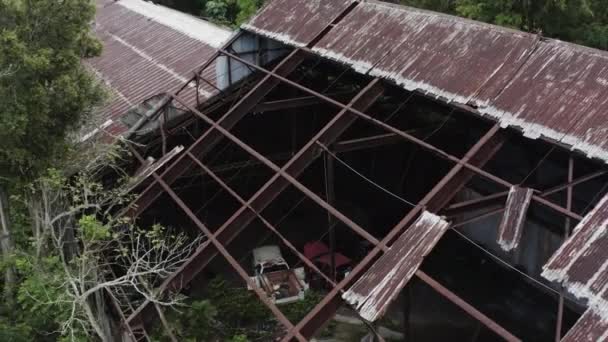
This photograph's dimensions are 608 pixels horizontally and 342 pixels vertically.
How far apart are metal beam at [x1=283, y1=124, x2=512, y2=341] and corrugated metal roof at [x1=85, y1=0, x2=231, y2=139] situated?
32.6ft

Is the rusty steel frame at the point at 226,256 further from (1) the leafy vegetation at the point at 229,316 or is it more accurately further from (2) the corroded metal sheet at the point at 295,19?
(2) the corroded metal sheet at the point at 295,19

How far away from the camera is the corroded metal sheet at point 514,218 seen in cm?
890

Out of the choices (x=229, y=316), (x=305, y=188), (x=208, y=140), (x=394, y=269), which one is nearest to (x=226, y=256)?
(x=305, y=188)

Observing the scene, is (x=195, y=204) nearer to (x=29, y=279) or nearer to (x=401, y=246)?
(x=29, y=279)

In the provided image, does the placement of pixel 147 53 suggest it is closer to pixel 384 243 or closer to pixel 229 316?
pixel 229 316

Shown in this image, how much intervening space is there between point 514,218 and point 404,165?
35.6 feet

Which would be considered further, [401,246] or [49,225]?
[49,225]

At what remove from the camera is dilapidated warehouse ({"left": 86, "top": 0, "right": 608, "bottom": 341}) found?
9.09 meters

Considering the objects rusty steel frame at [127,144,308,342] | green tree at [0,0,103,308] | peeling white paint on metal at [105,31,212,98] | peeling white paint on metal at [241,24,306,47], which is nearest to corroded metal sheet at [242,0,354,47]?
peeling white paint on metal at [241,24,306,47]

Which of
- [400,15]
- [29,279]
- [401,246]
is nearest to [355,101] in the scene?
[400,15]

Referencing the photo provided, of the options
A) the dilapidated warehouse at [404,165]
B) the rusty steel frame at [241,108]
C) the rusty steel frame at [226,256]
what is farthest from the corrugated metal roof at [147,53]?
the rusty steel frame at [226,256]

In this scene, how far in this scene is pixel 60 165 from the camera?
41.7 feet

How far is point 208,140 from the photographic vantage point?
14.7 meters

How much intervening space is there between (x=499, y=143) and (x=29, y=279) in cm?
1056
